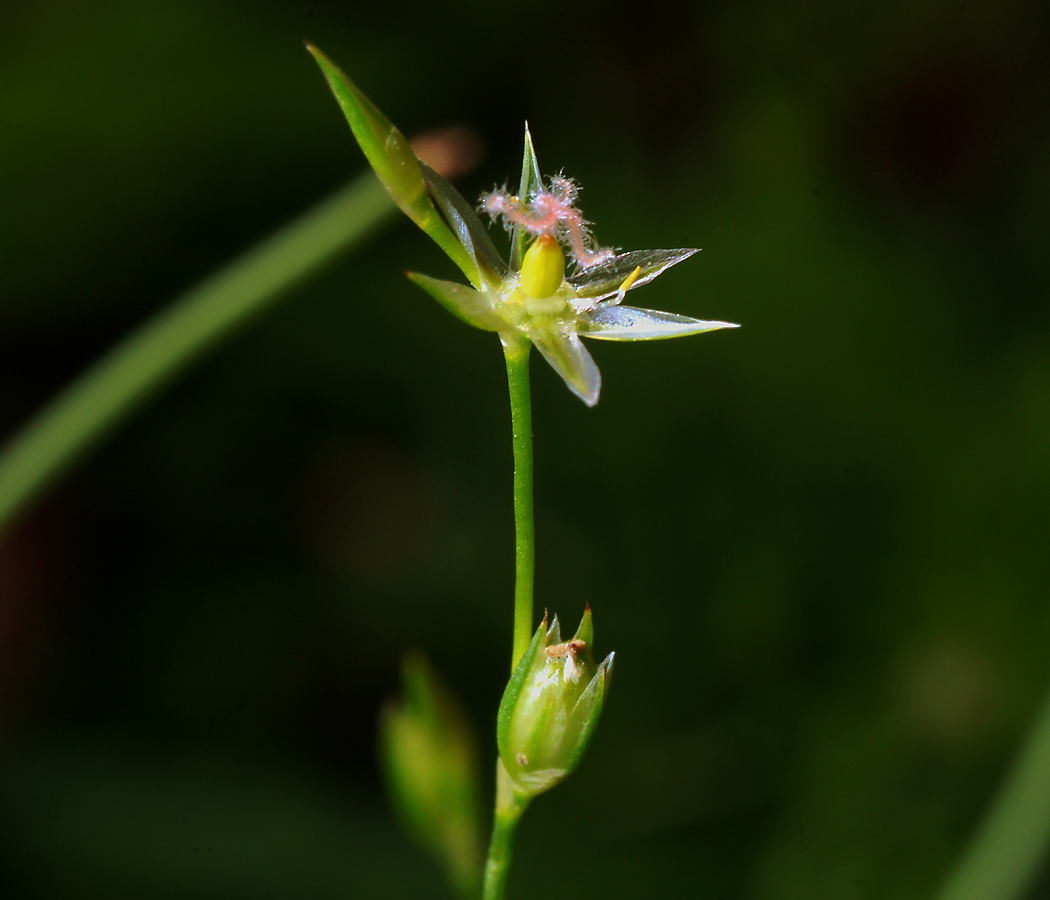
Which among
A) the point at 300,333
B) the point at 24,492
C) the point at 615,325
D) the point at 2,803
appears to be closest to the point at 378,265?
the point at 300,333

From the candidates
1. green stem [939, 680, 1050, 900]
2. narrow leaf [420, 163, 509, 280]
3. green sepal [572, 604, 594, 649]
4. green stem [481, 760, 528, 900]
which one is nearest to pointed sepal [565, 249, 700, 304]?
narrow leaf [420, 163, 509, 280]

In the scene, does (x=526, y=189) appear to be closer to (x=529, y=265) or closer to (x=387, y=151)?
(x=529, y=265)

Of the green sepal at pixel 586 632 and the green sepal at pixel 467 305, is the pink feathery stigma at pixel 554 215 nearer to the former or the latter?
the green sepal at pixel 467 305

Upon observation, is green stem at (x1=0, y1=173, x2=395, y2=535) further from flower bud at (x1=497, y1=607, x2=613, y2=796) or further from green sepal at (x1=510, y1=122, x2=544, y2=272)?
flower bud at (x1=497, y1=607, x2=613, y2=796)

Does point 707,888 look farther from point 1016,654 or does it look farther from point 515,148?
point 515,148

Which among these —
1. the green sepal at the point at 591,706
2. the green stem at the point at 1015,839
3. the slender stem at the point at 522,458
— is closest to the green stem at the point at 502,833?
the green sepal at the point at 591,706

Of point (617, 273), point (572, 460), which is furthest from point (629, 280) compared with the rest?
point (572, 460)
